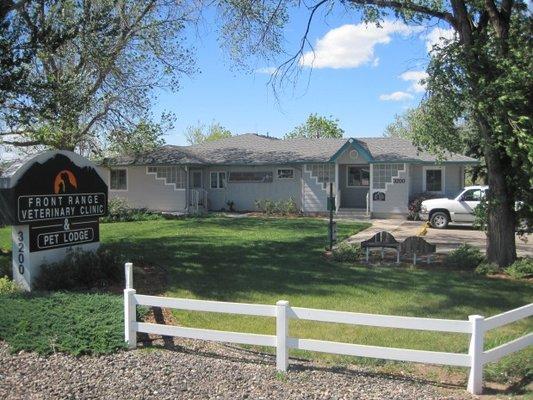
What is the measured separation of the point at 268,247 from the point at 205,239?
272cm

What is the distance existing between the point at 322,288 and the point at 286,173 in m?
19.3

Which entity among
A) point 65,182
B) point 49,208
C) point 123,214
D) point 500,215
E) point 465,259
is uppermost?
point 65,182

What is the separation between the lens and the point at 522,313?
6297mm

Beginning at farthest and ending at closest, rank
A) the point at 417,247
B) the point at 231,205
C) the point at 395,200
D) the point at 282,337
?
the point at 231,205 → the point at 395,200 → the point at 417,247 → the point at 282,337

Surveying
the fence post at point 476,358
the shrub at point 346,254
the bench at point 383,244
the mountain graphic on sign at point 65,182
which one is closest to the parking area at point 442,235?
the bench at point 383,244

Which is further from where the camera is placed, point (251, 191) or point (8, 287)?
point (251, 191)

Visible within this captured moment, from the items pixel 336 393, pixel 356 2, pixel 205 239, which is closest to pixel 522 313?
pixel 336 393

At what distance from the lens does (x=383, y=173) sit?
89.5 feet

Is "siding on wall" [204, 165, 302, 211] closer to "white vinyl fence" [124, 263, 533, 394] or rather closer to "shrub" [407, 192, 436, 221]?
"shrub" [407, 192, 436, 221]

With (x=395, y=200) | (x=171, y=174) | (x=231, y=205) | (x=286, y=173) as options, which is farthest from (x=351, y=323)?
(x=171, y=174)

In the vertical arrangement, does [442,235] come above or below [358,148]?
below

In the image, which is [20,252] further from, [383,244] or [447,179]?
[447,179]

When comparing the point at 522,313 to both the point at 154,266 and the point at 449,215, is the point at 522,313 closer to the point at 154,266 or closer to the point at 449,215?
the point at 154,266

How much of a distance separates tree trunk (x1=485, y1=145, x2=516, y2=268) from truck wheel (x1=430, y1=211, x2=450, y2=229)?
10.6 m
